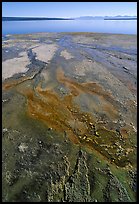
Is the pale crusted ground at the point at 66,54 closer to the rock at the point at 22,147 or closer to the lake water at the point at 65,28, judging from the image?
the rock at the point at 22,147

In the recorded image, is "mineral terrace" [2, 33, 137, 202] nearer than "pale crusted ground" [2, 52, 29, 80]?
Yes

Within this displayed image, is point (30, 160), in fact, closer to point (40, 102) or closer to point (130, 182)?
point (130, 182)

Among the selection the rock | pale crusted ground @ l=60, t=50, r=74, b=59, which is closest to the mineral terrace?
the rock

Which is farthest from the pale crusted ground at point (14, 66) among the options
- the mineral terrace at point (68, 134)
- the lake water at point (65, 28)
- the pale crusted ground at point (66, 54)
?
the lake water at point (65, 28)

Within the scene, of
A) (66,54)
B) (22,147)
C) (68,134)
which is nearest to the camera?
(22,147)

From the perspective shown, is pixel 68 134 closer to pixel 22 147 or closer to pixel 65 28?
pixel 22 147

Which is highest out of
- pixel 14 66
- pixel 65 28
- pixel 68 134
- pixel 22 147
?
pixel 65 28

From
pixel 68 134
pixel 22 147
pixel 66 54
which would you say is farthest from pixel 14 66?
pixel 22 147

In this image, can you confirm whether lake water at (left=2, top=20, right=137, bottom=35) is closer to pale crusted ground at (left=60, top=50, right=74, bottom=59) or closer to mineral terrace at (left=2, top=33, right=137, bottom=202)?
pale crusted ground at (left=60, top=50, right=74, bottom=59)

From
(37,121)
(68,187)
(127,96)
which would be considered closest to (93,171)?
(68,187)
